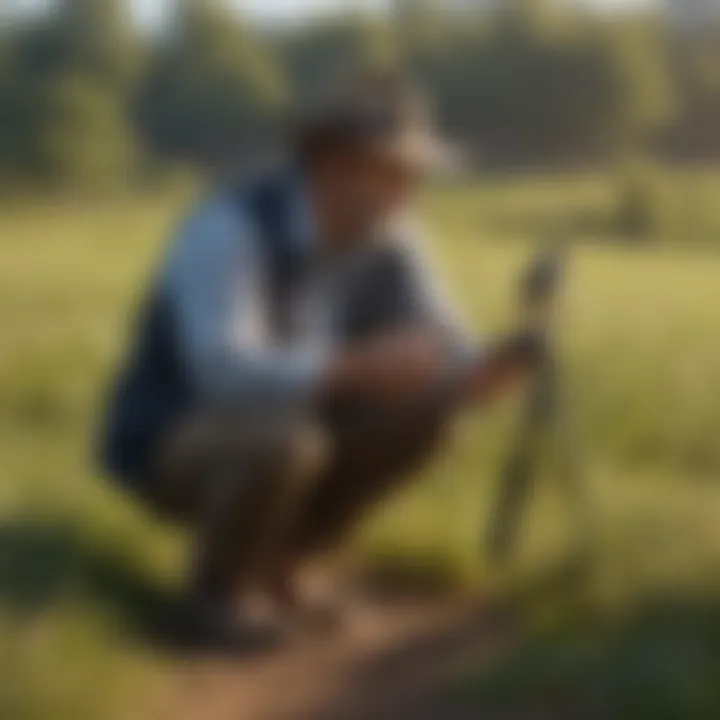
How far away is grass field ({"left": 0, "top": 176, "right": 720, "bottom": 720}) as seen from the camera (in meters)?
1.37

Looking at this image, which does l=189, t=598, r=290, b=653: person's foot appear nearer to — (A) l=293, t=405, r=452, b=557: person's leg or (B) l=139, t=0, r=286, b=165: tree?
(A) l=293, t=405, r=452, b=557: person's leg

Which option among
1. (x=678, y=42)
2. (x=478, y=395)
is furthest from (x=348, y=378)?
(x=678, y=42)

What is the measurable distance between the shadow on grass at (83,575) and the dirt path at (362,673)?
0.05 m

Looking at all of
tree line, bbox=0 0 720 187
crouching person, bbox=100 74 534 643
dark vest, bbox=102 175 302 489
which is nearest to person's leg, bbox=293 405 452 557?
crouching person, bbox=100 74 534 643

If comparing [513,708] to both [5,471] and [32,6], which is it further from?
[32,6]

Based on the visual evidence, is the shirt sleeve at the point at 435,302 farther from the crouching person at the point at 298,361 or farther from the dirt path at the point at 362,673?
the dirt path at the point at 362,673

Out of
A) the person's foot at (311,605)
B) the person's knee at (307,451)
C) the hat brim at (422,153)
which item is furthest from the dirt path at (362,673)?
the hat brim at (422,153)

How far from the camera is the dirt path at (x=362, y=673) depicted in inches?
54.2

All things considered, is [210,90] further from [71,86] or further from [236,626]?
[236,626]

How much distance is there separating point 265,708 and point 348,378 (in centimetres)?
28

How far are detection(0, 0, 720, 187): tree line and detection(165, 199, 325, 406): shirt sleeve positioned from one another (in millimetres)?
59

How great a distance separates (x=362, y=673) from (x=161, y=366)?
308mm

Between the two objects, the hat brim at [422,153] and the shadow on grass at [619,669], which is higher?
the hat brim at [422,153]

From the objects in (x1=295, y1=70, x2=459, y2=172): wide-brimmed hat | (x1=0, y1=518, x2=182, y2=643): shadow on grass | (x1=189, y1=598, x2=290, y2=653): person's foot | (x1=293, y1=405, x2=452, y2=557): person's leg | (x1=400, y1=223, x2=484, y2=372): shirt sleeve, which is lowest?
(x1=189, y1=598, x2=290, y2=653): person's foot
